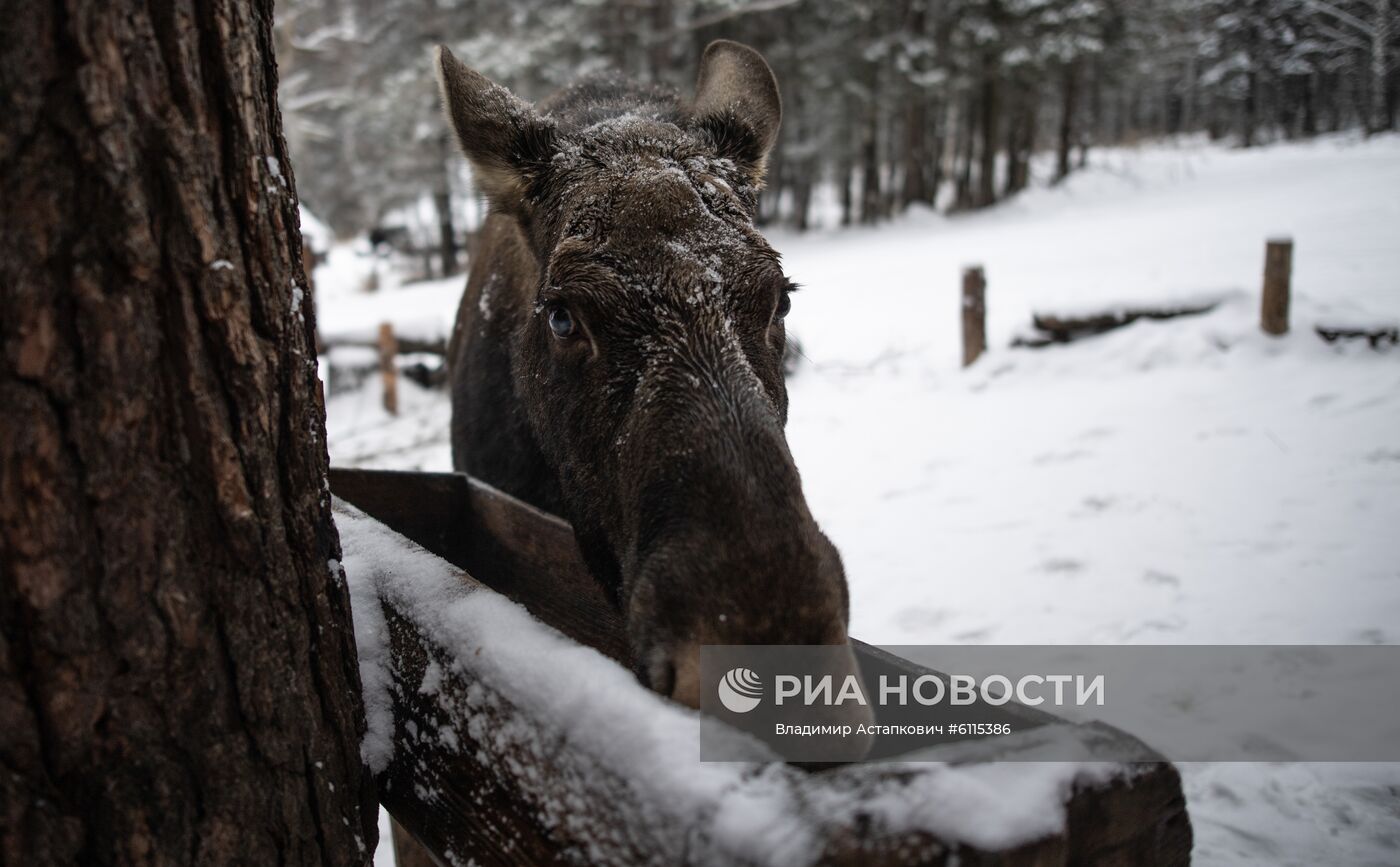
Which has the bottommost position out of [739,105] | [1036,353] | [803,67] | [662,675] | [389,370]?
[389,370]

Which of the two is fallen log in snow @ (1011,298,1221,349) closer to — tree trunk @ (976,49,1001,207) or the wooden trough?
the wooden trough

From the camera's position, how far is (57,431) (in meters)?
0.99

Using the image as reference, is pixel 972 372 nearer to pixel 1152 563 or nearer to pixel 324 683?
pixel 1152 563

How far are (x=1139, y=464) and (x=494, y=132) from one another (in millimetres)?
6275

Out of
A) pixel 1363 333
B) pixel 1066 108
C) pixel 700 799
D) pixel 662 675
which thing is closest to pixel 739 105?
pixel 662 675

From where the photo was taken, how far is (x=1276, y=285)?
8391 millimetres

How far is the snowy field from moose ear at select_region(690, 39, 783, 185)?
4.33 ft

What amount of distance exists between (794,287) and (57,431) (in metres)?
1.86

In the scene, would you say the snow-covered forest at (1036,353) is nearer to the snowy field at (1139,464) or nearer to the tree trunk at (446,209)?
the snowy field at (1139,464)

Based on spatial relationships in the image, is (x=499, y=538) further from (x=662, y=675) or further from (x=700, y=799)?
(x=700, y=799)

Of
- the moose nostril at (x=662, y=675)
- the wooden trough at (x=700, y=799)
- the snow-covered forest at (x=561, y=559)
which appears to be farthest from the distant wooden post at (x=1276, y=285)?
the moose nostril at (x=662, y=675)

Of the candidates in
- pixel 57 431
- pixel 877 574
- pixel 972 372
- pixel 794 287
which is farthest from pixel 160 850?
pixel 972 372

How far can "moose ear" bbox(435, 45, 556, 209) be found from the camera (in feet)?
8.91

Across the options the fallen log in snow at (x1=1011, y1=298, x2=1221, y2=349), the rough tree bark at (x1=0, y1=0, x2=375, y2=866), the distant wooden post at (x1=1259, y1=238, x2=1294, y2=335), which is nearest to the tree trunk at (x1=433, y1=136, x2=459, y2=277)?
the fallen log in snow at (x1=1011, y1=298, x2=1221, y2=349)
